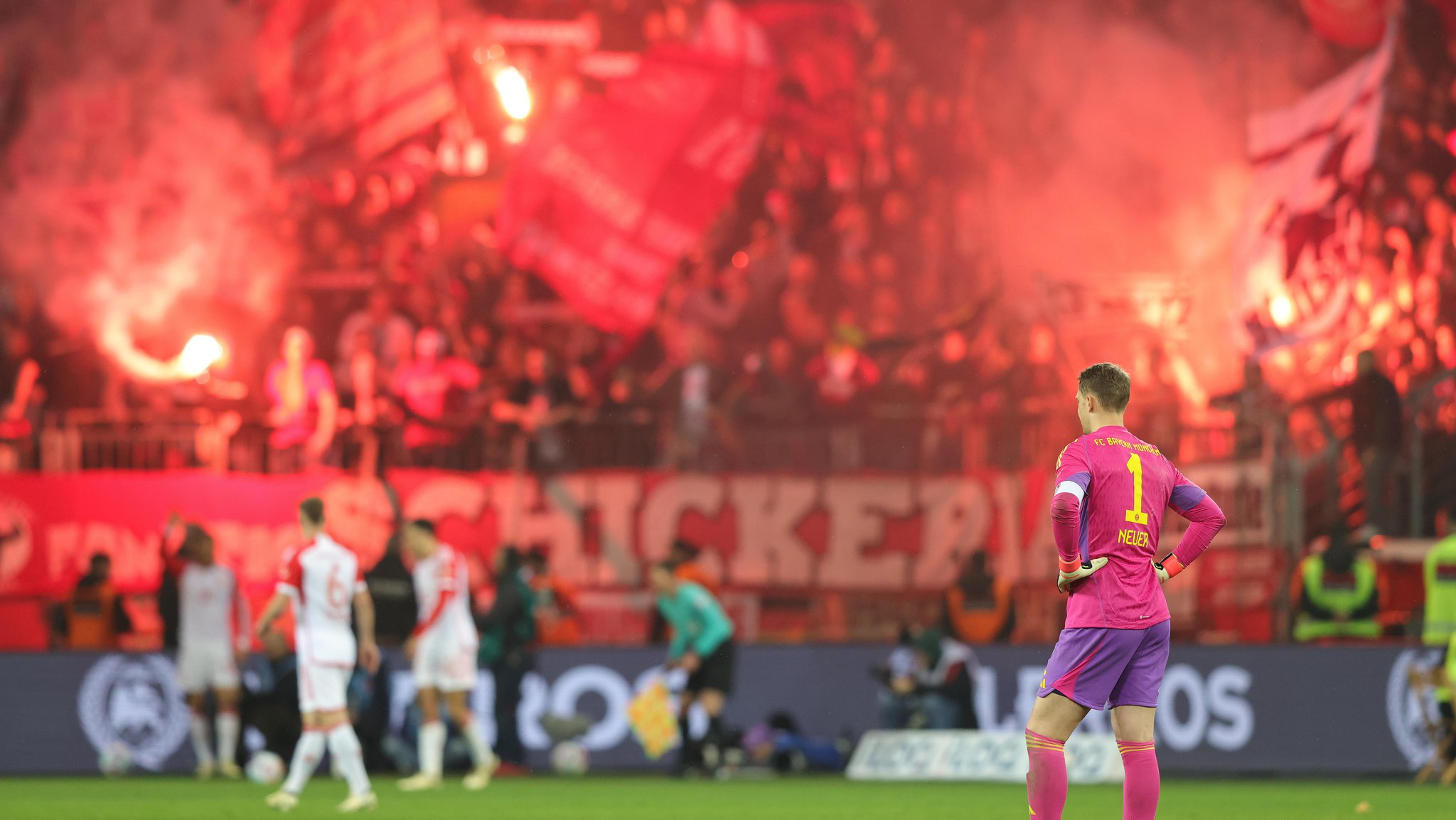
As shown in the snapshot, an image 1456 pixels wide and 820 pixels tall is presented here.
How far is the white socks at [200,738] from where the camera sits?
15070 millimetres

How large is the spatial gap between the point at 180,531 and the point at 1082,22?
12419mm

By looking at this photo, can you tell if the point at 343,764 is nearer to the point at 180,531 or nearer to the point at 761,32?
the point at 180,531

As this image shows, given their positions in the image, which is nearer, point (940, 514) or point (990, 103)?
point (940, 514)

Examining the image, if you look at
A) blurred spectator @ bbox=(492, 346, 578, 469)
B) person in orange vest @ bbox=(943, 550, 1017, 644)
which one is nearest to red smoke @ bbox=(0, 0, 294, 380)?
blurred spectator @ bbox=(492, 346, 578, 469)

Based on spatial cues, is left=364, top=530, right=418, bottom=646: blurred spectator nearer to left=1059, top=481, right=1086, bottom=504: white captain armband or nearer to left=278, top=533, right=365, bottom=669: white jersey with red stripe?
left=278, top=533, right=365, bottom=669: white jersey with red stripe

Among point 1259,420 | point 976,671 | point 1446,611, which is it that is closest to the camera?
point 1446,611

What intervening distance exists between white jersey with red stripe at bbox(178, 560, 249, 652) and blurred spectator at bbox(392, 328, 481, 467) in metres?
4.67

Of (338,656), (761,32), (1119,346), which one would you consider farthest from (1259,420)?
(338,656)

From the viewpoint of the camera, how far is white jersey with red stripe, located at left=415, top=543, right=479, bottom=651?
13852mm

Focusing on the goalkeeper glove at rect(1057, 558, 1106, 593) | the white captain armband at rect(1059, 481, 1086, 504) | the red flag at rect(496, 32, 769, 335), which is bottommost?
the goalkeeper glove at rect(1057, 558, 1106, 593)

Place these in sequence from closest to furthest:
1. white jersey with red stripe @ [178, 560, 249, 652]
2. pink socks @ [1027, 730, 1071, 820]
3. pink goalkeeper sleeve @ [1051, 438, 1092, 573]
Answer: pink goalkeeper sleeve @ [1051, 438, 1092, 573], pink socks @ [1027, 730, 1071, 820], white jersey with red stripe @ [178, 560, 249, 652]

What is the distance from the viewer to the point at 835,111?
21.8 m

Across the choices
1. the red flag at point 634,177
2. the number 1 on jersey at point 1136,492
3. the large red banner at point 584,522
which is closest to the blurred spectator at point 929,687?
the large red banner at point 584,522

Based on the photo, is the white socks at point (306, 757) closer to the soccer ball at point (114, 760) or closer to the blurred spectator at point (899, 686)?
the soccer ball at point (114, 760)
